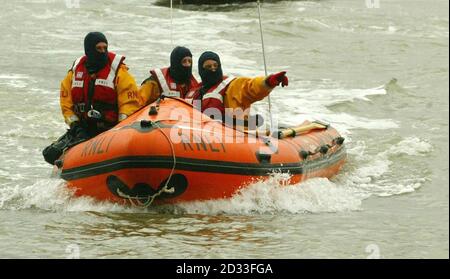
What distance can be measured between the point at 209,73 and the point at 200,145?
3.77 ft

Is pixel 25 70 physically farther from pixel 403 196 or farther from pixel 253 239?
pixel 253 239

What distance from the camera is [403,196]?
27.3 feet

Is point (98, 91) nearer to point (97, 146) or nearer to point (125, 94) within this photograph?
point (125, 94)

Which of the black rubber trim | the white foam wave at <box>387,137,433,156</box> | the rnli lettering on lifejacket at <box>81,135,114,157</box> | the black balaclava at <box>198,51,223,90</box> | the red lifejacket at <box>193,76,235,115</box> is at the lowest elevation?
the white foam wave at <box>387,137,433,156</box>

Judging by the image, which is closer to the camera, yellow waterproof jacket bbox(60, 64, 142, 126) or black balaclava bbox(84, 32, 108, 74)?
black balaclava bbox(84, 32, 108, 74)

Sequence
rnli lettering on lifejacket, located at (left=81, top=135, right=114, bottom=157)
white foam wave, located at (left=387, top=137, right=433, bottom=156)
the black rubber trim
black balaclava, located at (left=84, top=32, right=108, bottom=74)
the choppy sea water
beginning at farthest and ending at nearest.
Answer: white foam wave, located at (left=387, top=137, right=433, bottom=156)
black balaclava, located at (left=84, top=32, right=108, bottom=74)
rnli lettering on lifejacket, located at (left=81, top=135, right=114, bottom=157)
the black rubber trim
the choppy sea water

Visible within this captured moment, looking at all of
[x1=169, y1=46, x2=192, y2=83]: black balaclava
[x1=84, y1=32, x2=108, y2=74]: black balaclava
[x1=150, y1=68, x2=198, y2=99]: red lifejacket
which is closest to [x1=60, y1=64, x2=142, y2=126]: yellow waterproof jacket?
[x1=84, y1=32, x2=108, y2=74]: black balaclava

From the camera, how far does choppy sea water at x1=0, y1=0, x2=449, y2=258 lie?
253 inches

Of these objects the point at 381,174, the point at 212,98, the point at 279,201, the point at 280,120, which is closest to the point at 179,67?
the point at 212,98

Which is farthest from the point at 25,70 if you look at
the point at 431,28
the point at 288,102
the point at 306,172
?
the point at 431,28

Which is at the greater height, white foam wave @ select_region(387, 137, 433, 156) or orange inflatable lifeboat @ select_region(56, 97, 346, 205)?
orange inflatable lifeboat @ select_region(56, 97, 346, 205)

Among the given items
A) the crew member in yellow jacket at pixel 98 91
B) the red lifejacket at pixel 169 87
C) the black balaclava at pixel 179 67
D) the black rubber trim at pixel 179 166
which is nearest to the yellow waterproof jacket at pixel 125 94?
the crew member in yellow jacket at pixel 98 91

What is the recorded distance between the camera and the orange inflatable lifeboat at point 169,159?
679 cm

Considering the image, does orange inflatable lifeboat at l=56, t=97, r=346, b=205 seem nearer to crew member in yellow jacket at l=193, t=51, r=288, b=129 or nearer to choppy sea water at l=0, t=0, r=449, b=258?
choppy sea water at l=0, t=0, r=449, b=258
